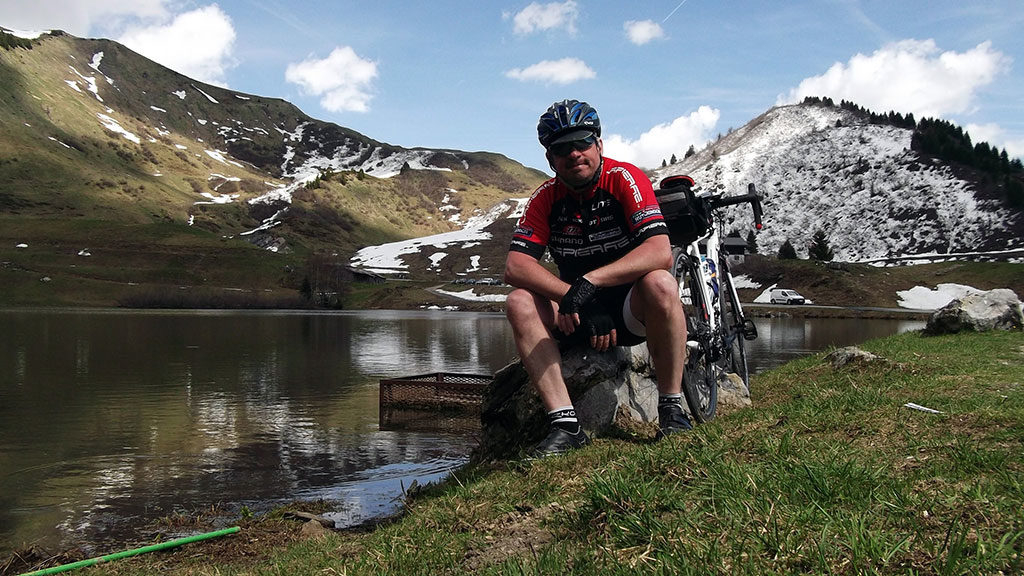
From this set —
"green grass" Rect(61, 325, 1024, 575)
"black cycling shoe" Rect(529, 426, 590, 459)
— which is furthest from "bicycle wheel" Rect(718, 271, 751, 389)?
"black cycling shoe" Rect(529, 426, 590, 459)

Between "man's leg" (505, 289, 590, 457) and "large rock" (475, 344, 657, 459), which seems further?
"large rock" (475, 344, 657, 459)

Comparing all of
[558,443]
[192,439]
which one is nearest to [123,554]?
[558,443]

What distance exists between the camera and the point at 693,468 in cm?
389

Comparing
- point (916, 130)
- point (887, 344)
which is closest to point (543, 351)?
point (887, 344)

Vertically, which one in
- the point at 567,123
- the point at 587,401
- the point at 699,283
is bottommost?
the point at 587,401

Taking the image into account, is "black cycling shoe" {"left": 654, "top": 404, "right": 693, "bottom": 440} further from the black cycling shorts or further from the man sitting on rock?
the black cycling shorts

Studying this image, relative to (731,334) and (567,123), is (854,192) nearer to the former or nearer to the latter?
(731,334)

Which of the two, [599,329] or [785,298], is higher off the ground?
[785,298]

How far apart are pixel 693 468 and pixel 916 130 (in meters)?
197

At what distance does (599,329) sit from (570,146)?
153 cm

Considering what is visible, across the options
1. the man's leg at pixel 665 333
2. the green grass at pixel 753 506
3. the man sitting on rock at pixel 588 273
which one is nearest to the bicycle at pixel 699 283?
the man's leg at pixel 665 333

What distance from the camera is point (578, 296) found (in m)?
5.27

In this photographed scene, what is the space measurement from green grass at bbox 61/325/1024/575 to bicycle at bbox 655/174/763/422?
0.88 metres

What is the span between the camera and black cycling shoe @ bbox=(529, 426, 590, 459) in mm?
5367
